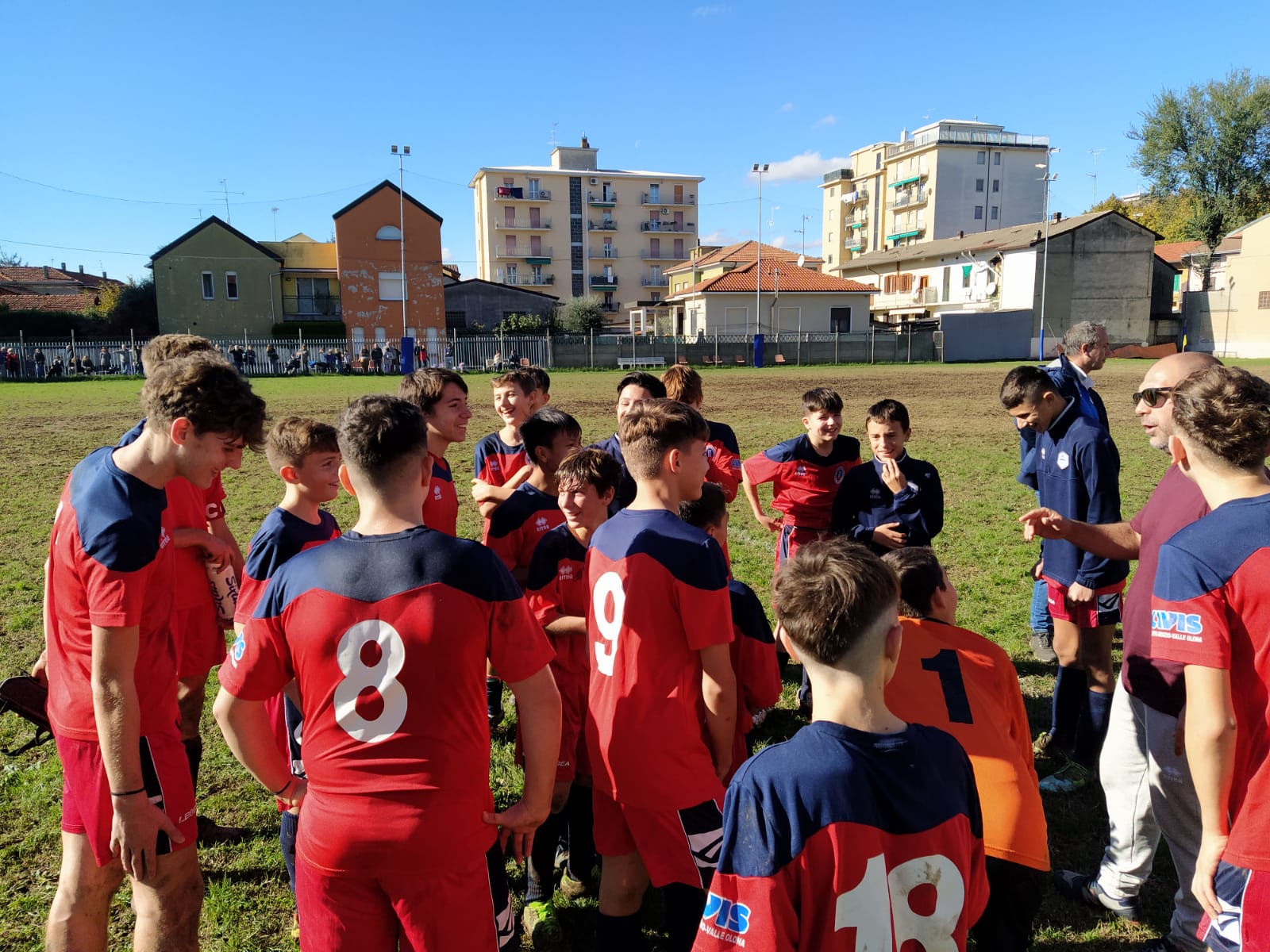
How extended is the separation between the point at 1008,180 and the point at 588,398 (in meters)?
76.4

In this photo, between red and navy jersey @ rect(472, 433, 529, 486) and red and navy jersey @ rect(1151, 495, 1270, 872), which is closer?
red and navy jersey @ rect(1151, 495, 1270, 872)

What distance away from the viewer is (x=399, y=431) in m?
2.18

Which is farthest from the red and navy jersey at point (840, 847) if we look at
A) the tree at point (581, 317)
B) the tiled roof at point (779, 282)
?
the tree at point (581, 317)

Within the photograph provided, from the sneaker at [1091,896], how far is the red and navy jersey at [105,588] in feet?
12.0

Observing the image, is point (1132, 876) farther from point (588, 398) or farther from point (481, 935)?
point (588, 398)

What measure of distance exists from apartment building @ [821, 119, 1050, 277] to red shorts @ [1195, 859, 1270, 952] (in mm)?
78885

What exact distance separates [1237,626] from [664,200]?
91967 millimetres

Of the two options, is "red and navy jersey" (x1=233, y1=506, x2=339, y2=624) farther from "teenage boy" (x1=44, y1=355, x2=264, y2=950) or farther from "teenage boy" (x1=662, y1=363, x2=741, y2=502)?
"teenage boy" (x1=662, y1=363, x2=741, y2=502)

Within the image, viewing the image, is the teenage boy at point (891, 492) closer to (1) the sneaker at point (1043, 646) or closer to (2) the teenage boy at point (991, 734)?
(1) the sneaker at point (1043, 646)

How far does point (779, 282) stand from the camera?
60.0 metres

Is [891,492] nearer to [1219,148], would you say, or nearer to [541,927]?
[541,927]

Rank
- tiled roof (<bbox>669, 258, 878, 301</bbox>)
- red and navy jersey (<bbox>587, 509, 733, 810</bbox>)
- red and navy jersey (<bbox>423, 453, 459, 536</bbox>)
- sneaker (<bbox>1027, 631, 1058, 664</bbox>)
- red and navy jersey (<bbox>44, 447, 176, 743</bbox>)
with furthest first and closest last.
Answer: tiled roof (<bbox>669, 258, 878, 301</bbox>) < sneaker (<bbox>1027, 631, 1058, 664</bbox>) < red and navy jersey (<bbox>423, 453, 459, 536</bbox>) < red and navy jersey (<bbox>587, 509, 733, 810</bbox>) < red and navy jersey (<bbox>44, 447, 176, 743</bbox>)

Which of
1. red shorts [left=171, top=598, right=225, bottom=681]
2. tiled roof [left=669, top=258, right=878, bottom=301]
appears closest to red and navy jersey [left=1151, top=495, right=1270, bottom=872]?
red shorts [left=171, top=598, right=225, bottom=681]

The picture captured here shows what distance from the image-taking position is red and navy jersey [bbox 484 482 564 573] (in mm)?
4281
